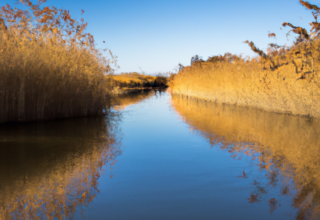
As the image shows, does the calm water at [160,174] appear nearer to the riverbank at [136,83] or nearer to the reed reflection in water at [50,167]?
the reed reflection in water at [50,167]

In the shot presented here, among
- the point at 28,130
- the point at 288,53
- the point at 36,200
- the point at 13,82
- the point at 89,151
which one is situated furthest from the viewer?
the point at 288,53

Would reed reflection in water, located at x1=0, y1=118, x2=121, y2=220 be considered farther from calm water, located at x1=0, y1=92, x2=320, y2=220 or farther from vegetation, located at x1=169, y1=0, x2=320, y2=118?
vegetation, located at x1=169, y1=0, x2=320, y2=118

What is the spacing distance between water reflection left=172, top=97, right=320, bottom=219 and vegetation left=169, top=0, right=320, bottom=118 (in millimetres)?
902

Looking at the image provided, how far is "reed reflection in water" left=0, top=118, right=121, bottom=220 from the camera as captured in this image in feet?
11.4

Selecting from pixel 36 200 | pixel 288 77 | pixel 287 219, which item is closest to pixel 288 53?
pixel 288 77

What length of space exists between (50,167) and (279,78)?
Answer: 391 inches

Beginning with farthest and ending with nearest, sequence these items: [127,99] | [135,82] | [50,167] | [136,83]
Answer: [136,83]
[135,82]
[127,99]
[50,167]

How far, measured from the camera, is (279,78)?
12000 millimetres

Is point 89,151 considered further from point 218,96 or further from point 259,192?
point 218,96

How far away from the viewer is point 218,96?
61.2 ft

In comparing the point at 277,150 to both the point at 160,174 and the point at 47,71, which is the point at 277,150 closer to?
the point at 160,174

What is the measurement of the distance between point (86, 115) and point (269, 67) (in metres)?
8.04

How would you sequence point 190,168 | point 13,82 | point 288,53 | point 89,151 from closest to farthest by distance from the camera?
point 190,168 → point 89,151 → point 13,82 → point 288,53

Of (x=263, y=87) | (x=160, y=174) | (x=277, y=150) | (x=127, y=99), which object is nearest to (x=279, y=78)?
(x=263, y=87)
